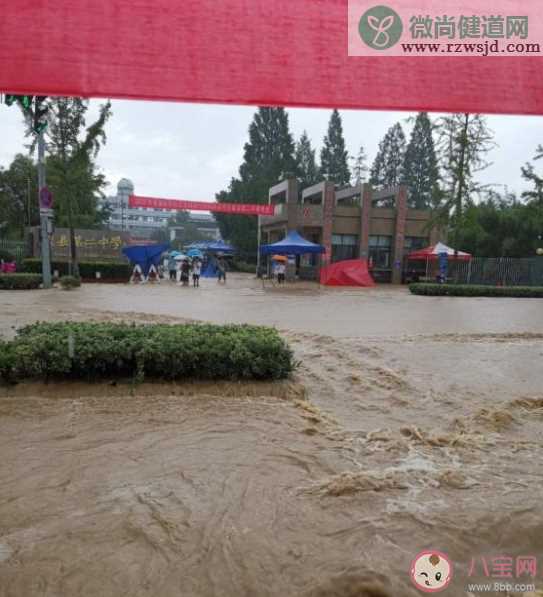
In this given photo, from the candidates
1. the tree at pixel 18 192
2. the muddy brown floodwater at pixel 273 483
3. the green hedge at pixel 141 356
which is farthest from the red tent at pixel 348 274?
the tree at pixel 18 192

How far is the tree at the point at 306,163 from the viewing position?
53.2 m

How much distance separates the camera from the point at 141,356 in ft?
16.5

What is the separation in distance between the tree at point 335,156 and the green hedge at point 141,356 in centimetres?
5010

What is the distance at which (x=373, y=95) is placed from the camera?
11.9 feet

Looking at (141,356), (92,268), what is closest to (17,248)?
(92,268)

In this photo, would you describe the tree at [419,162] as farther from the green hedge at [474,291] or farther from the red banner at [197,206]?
the green hedge at [474,291]

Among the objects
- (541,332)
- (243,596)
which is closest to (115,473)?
(243,596)

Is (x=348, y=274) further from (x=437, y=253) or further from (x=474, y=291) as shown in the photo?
(x=474, y=291)

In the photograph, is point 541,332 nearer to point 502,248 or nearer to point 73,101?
point 73,101

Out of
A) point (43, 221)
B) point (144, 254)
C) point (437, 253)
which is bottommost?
point (144, 254)

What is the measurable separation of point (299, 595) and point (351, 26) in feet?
12.4

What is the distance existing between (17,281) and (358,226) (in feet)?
65.8

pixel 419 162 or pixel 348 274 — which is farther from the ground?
pixel 419 162

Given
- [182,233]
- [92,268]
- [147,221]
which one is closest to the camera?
[92,268]
